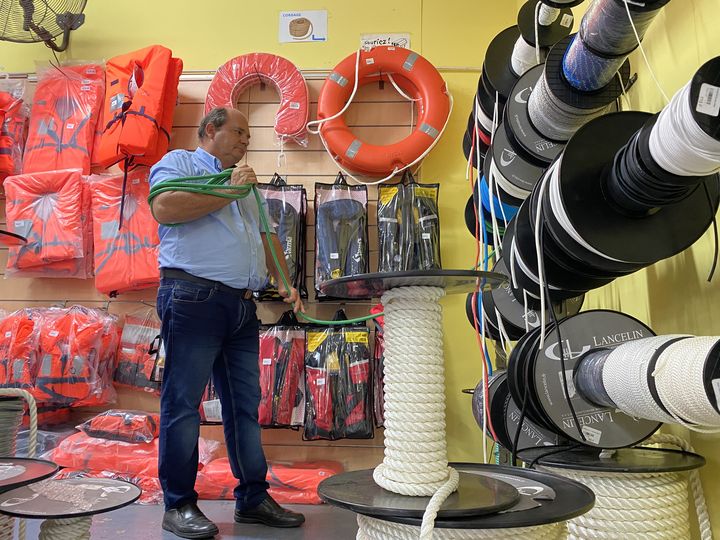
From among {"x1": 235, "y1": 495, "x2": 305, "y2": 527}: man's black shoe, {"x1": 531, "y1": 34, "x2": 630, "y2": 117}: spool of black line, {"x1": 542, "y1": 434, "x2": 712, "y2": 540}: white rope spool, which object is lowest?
{"x1": 235, "y1": 495, "x2": 305, "y2": 527}: man's black shoe

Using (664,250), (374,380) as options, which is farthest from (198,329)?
(664,250)

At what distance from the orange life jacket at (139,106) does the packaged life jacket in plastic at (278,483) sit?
150 cm

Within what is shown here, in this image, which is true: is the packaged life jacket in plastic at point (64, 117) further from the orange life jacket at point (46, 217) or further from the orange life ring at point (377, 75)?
the orange life ring at point (377, 75)

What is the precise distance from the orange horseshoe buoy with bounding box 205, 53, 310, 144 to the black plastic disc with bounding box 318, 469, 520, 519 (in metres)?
2.35

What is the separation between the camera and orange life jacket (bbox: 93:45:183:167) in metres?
2.84

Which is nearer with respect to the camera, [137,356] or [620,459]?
[620,459]

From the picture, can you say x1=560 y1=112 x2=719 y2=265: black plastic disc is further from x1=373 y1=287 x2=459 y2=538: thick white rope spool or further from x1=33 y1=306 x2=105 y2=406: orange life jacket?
x1=33 y1=306 x2=105 y2=406: orange life jacket

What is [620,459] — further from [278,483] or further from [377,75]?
[377,75]

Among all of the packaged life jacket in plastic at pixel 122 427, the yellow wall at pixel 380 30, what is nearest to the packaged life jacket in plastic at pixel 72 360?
the packaged life jacket in plastic at pixel 122 427

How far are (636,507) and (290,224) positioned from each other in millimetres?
2076

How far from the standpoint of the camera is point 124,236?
2.90 meters

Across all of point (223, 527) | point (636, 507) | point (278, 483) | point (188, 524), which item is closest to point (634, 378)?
point (636, 507)

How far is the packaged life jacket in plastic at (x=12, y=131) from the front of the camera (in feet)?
10.1

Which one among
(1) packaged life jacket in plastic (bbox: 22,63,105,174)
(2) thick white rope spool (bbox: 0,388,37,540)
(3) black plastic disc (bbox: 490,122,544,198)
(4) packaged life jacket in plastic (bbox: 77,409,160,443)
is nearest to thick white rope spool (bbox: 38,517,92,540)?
(2) thick white rope spool (bbox: 0,388,37,540)
